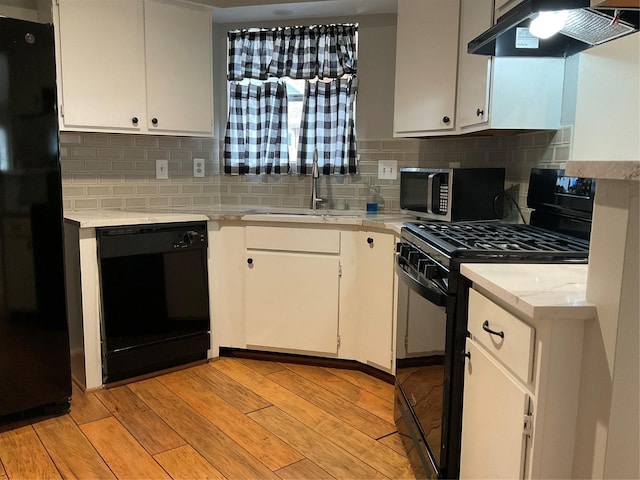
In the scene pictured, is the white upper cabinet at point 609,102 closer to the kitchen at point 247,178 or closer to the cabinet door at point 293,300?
the kitchen at point 247,178

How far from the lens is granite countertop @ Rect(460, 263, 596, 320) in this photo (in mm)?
1119

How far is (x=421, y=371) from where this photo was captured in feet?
6.24

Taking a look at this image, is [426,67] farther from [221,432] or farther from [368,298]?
[221,432]

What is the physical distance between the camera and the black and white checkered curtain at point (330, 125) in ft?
10.8

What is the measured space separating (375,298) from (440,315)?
1.07 meters

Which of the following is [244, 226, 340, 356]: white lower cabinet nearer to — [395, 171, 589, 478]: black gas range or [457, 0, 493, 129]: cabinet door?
[395, 171, 589, 478]: black gas range

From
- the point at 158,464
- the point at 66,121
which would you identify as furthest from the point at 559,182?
the point at 66,121

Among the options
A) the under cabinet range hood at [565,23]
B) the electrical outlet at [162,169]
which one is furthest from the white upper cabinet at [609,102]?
the electrical outlet at [162,169]

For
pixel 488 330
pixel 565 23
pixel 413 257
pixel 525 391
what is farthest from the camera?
pixel 413 257

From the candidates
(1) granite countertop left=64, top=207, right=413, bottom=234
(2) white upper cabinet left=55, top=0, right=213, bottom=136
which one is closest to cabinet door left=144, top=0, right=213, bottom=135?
(2) white upper cabinet left=55, top=0, right=213, bottom=136

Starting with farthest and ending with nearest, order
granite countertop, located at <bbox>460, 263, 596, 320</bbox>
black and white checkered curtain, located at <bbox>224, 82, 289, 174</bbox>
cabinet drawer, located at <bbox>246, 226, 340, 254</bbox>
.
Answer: black and white checkered curtain, located at <bbox>224, 82, 289, 174</bbox>, cabinet drawer, located at <bbox>246, 226, 340, 254</bbox>, granite countertop, located at <bbox>460, 263, 596, 320</bbox>

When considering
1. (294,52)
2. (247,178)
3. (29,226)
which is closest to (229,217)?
(247,178)

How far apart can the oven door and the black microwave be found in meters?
0.50

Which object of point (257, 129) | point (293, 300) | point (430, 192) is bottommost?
point (293, 300)
